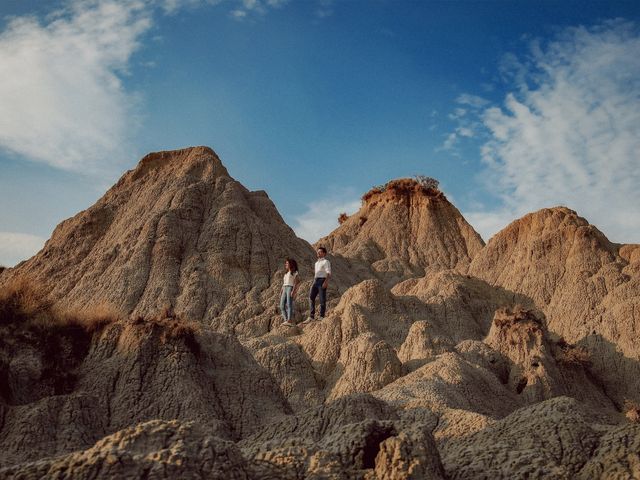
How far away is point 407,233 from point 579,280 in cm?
2166

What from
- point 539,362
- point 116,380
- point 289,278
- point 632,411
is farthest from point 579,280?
point 116,380

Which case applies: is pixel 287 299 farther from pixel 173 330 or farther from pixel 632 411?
pixel 632 411

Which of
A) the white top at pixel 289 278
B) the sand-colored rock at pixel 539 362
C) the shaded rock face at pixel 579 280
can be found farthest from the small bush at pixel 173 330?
the shaded rock face at pixel 579 280

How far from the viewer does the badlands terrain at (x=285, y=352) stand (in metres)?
7.73

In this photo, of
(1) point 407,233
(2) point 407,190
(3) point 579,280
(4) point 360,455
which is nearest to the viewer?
(4) point 360,455

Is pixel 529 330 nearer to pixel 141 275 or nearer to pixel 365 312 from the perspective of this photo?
pixel 365 312

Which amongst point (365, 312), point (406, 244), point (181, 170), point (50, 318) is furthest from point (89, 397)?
point (406, 244)

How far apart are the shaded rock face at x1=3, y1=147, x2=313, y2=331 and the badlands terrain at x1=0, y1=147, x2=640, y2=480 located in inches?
3.4

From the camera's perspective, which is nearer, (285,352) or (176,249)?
(285,352)

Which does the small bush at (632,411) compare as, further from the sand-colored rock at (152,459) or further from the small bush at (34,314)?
the sand-colored rock at (152,459)

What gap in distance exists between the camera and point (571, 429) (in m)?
8.90

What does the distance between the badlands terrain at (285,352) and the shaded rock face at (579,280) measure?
0.26ft

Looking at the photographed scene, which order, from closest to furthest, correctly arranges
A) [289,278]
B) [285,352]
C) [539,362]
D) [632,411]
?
[285,352]
[632,411]
[289,278]
[539,362]

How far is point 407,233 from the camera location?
170 feet
